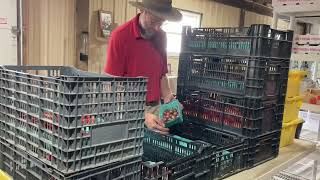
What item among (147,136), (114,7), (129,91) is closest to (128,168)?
(129,91)

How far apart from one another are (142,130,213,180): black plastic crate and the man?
10.0 inches

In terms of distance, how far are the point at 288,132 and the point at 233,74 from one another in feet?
2.36

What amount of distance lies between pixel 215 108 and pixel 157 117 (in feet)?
1.10

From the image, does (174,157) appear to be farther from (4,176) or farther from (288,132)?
(288,132)

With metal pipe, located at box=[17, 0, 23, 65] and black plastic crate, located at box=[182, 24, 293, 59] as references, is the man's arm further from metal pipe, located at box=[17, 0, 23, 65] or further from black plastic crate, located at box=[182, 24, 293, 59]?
metal pipe, located at box=[17, 0, 23, 65]

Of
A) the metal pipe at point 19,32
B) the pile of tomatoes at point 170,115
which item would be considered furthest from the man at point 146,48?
the metal pipe at point 19,32

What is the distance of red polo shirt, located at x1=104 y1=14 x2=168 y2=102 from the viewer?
181 cm

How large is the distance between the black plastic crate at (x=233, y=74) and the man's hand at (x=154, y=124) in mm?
356

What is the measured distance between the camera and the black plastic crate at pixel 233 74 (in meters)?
1.41

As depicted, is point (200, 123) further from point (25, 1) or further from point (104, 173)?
point (25, 1)

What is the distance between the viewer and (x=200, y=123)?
1.67 meters

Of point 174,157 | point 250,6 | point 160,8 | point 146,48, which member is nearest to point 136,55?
point 146,48

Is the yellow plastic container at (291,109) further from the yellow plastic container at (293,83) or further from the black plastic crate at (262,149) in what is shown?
the black plastic crate at (262,149)

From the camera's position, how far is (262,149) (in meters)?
1.53
